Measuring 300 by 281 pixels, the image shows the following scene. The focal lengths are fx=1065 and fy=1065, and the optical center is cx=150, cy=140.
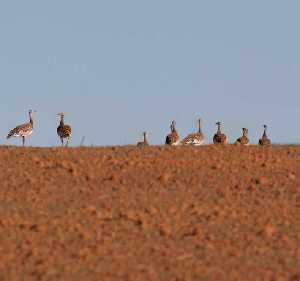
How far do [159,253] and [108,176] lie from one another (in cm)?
530

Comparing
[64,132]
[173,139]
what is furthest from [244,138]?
[64,132]

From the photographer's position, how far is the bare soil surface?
16.5 m

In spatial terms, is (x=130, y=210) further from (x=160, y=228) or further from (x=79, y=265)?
(x=79, y=265)

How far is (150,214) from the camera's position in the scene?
19344 millimetres

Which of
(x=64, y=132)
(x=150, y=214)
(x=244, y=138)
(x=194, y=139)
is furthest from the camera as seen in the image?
(x=244, y=138)

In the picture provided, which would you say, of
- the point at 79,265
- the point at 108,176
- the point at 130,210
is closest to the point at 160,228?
the point at 130,210

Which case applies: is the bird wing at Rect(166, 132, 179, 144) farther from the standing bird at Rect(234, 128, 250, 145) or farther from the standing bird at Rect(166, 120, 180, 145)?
the standing bird at Rect(234, 128, 250, 145)

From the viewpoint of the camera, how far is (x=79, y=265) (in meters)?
16.4

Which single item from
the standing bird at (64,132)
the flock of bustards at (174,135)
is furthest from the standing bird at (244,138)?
the standing bird at (64,132)

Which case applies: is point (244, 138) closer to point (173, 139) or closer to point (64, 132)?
point (173, 139)

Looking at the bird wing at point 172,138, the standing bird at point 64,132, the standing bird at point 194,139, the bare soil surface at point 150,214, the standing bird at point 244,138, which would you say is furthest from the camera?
the standing bird at point 244,138

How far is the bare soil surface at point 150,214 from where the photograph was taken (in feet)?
A: 54.2

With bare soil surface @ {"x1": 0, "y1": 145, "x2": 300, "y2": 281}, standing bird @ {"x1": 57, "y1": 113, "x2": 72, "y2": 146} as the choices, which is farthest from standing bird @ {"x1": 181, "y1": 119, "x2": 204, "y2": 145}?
bare soil surface @ {"x1": 0, "y1": 145, "x2": 300, "y2": 281}

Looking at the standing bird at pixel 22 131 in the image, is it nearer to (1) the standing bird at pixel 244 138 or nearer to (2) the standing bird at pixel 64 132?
(2) the standing bird at pixel 64 132
